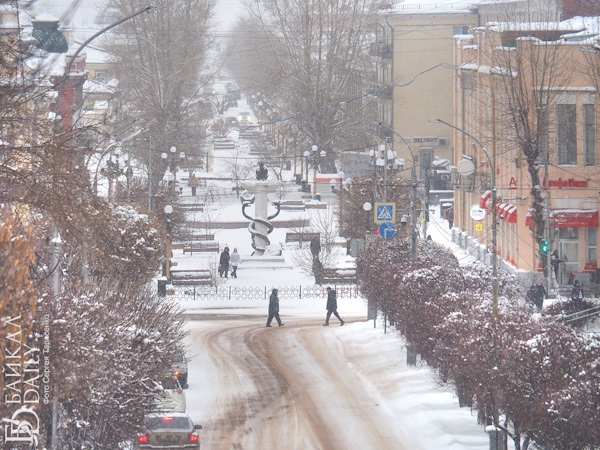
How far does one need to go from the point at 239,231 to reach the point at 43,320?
41.7 metres

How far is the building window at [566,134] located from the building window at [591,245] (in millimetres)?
2405

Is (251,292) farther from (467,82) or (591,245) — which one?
(467,82)

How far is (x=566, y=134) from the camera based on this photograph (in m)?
35.3

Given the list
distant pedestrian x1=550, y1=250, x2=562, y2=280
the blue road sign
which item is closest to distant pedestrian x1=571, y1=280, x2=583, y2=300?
distant pedestrian x1=550, y1=250, x2=562, y2=280

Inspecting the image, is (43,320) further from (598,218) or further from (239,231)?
(239,231)

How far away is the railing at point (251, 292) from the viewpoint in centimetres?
3722

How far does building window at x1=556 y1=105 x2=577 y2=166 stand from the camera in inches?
1379

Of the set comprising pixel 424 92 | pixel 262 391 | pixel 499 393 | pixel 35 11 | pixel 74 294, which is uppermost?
pixel 424 92

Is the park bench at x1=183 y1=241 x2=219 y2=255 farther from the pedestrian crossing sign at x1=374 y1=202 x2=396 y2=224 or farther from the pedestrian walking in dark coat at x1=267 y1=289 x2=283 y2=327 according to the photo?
the pedestrian crossing sign at x1=374 y1=202 x2=396 y2=224

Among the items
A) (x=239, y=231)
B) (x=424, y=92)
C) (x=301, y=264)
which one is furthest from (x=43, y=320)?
(x=424, y=92)

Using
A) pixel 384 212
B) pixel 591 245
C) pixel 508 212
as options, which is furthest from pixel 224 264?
pixel 591 245

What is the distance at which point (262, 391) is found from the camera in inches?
859

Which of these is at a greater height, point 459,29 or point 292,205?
point 459,29

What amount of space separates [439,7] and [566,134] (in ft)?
115
